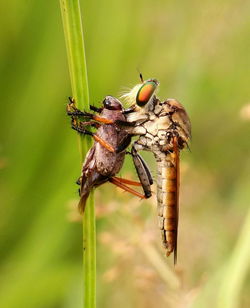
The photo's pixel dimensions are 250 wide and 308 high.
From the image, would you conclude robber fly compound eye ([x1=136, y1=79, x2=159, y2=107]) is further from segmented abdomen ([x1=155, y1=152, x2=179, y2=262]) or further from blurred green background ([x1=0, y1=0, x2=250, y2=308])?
blurred green background ([x1=0, y1=0, x2=250, y2=308])

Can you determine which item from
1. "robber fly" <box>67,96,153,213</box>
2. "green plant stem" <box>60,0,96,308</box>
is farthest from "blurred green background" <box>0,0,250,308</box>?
"green plant stem" <box>60,0,96,308</box>

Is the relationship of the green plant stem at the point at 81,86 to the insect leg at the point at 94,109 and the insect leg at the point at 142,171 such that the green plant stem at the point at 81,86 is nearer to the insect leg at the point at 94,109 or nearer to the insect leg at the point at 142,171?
the insect leg at the point at 94,109

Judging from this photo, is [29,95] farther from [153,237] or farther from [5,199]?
[153,237]

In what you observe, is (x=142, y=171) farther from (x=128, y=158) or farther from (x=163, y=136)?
(x=128, y=158)

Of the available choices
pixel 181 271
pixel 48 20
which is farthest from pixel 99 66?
pixel 181 271

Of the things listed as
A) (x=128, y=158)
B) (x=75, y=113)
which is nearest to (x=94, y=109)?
(x=75, y=113)

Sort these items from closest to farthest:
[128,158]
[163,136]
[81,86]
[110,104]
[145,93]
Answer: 1. [81,86]
2. [110,104]
3. [145,93]
4. [163,136]
5. [128,158]
